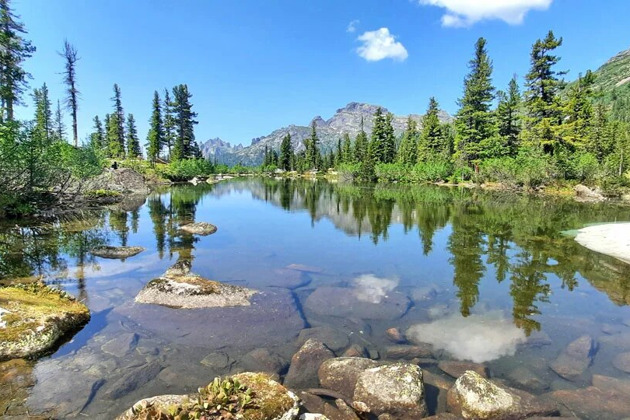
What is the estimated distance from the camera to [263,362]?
276 inches

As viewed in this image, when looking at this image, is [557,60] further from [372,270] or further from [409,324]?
[409,324]

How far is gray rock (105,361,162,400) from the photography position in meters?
5.96

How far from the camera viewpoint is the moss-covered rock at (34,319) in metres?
6.78

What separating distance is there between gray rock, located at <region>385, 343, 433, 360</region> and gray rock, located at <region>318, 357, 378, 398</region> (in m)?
0.77

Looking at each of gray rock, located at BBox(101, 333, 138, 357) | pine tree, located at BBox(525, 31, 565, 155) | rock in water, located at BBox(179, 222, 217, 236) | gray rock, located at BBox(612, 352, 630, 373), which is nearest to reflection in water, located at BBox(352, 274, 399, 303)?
gray rock, located at BBox(612, 352, 630, 373)

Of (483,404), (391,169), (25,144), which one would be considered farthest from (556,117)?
(25,144)

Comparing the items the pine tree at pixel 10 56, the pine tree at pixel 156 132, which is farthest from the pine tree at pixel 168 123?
the pine tree at pixel 10 56

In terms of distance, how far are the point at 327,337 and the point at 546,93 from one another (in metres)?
52.4

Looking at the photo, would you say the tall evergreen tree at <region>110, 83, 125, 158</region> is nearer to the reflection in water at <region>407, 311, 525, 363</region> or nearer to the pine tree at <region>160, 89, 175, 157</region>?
the pine tree at <region>160, 89, 175, 157</region>

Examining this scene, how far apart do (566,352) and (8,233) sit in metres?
23.8

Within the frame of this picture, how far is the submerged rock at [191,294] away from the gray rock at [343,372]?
3.85 meters

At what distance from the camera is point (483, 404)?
18.0ft

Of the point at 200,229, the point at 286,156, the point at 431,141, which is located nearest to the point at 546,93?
the point at 431,141

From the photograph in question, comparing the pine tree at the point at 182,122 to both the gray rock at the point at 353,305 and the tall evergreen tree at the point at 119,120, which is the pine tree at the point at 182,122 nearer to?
the tall evergreen tree at the point at 119,120
